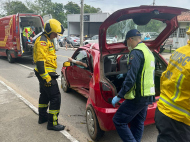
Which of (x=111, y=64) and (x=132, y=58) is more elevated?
(x=132, y=58)

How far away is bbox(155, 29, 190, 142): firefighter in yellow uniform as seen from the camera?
66.5 inches

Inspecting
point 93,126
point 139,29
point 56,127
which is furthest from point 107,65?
point 56,127

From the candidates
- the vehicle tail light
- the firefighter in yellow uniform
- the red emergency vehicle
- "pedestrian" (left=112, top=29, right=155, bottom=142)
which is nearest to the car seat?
the vehicle tail light

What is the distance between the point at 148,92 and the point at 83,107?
99.0 inches

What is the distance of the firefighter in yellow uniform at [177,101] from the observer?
1689 millimetres

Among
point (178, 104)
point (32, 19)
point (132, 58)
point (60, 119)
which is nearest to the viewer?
point (178, 104)

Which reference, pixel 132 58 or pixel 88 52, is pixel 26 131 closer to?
pixel 88 52

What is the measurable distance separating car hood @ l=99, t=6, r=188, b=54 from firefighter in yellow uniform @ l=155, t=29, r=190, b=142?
3.63 feet

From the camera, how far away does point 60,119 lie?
3986mm

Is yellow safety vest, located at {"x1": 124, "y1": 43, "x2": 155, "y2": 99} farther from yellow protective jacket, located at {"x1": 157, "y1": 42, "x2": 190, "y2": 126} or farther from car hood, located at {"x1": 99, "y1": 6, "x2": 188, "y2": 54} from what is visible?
car hood, located at {"x1": 99, "y1": 6, "x2": 188, "y2": 54}

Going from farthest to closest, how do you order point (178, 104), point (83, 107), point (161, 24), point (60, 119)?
point (83, 107) → point (60, 119) → point (161, 24) → point (178, 104)

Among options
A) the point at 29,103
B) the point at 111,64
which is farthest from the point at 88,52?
the point at 29,103

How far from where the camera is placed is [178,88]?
1.72m

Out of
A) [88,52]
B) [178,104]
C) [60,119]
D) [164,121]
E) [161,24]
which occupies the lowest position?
[60,119]
